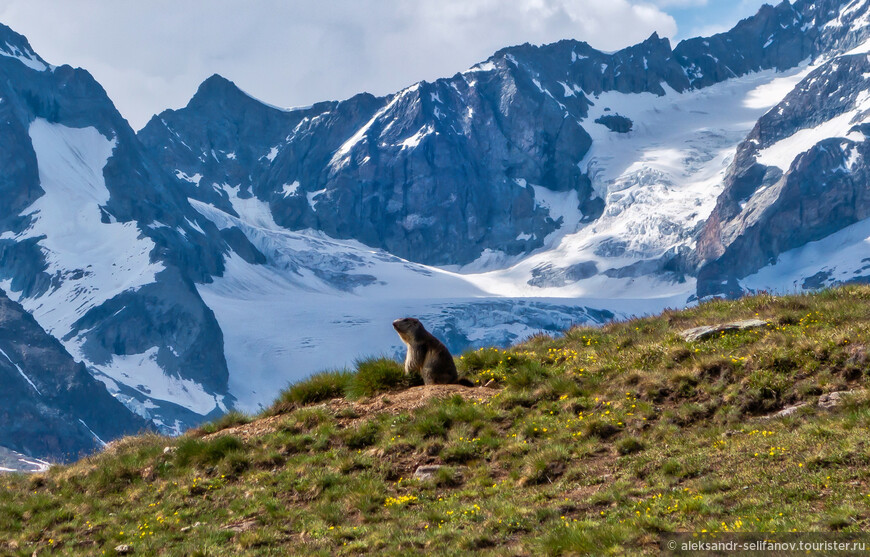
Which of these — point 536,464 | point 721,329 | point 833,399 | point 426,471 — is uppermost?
point 721,329

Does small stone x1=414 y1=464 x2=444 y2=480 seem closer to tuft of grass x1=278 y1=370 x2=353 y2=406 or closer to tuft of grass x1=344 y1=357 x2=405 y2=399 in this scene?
tuft of grass x1=344 y1=357 x2=405 y2=399

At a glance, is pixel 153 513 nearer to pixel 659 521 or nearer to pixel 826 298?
pixel 659 521

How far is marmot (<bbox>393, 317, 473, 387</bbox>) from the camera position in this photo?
17.6 m

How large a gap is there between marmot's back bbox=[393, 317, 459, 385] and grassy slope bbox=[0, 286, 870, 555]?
3.36ft

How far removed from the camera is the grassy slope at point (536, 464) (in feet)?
32.8

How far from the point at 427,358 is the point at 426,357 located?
4 cm

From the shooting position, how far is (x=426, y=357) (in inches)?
699

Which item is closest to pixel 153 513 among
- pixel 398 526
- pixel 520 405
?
pixel 398 526

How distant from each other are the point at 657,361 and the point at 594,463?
3932 mm

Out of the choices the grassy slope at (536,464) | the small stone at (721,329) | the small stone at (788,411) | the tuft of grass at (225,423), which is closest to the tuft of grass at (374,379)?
the grassy slope at (536,464)

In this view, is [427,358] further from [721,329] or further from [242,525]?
[242,525]

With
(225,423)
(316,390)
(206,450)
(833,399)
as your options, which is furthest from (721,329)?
(225,423)

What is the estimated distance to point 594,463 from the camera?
1242 centimetres

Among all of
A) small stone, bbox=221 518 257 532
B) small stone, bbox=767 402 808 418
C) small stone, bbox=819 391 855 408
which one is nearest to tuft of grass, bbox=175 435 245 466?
small stone, bbox=221 518 257 532
